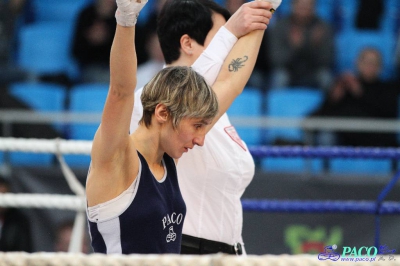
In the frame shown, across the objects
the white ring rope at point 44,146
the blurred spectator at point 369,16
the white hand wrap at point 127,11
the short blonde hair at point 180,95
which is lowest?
the white ring rope at point 44,146

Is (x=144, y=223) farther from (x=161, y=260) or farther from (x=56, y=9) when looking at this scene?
(x=56, y=9)

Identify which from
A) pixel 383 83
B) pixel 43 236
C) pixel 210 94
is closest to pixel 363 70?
pixel 383 83

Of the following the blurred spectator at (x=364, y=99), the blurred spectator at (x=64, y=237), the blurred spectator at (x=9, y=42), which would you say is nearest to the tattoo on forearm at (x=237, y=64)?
the blurred spectator at (x=64, y=237)

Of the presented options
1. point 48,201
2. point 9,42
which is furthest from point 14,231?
point 9,42

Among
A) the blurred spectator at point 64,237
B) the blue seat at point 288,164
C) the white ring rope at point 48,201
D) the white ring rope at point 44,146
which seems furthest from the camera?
the blue seat at point 288,164

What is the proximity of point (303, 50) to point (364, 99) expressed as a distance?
67 centimetres

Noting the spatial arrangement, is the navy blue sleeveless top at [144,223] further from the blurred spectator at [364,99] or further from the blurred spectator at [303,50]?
the blurred spectator at [303,50]

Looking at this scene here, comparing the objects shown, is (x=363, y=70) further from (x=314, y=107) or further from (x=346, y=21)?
(x=346, y=21)

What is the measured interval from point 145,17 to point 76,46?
0.69 m

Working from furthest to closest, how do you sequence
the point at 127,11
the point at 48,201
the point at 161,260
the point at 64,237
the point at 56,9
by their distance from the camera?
the point at 56,9 → the point at 64,237 → the point at 48,201 → the point at 127,11 → the point at 161,260

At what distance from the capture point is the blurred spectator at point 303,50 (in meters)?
5.07

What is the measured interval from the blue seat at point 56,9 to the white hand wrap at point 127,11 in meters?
4.46

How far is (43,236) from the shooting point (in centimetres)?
386

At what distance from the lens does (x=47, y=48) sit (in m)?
5.39
